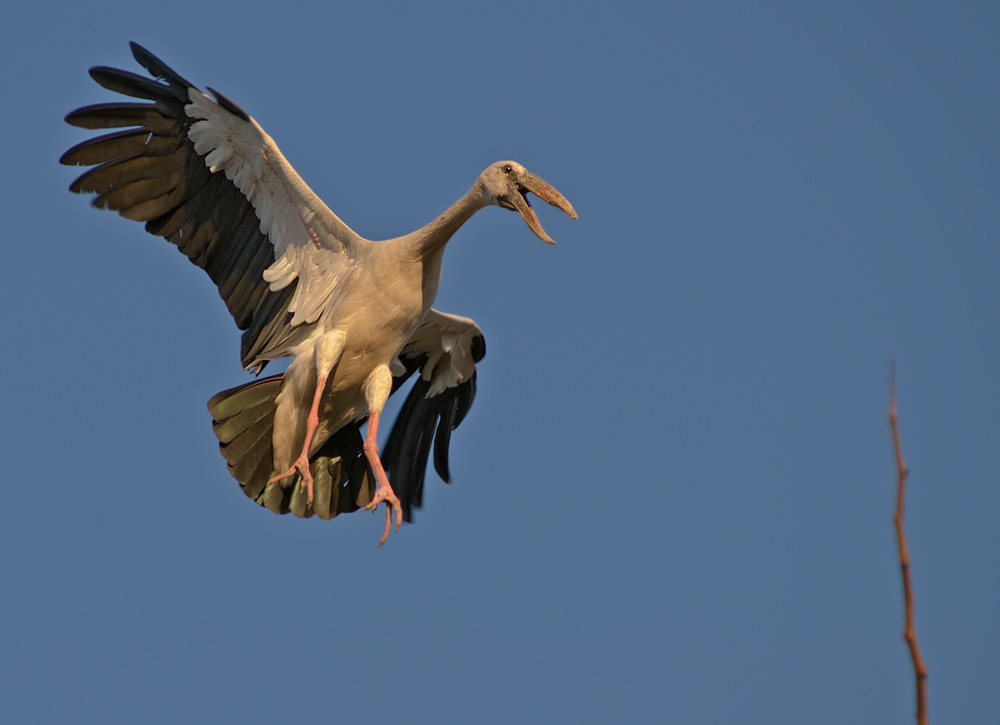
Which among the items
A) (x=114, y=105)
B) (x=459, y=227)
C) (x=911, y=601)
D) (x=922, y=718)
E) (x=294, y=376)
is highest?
(x=114, y=105)

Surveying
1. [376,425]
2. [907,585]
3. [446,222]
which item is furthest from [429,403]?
[907,585]

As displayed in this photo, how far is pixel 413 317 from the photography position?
767cm

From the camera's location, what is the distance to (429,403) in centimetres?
934

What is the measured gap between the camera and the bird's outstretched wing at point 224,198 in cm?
733

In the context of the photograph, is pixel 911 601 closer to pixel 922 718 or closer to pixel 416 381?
pixel 922 718

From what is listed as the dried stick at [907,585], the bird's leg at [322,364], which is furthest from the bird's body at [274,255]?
the dried stick at [907,585]

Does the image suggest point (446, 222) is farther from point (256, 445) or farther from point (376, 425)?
point (256, 445)

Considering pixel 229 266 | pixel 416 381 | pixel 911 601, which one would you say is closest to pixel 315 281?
pixel 229 266

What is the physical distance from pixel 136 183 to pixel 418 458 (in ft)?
10.9

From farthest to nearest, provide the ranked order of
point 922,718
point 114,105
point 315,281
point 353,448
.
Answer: point 353,448 < point 315,281 < point 114,105 < point 922,718

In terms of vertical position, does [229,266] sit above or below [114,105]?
below

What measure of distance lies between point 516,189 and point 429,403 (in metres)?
2.60

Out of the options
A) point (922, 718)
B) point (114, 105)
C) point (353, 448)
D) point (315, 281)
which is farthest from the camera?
point (353, 448)

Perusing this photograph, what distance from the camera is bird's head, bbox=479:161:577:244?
7367 millimetres
